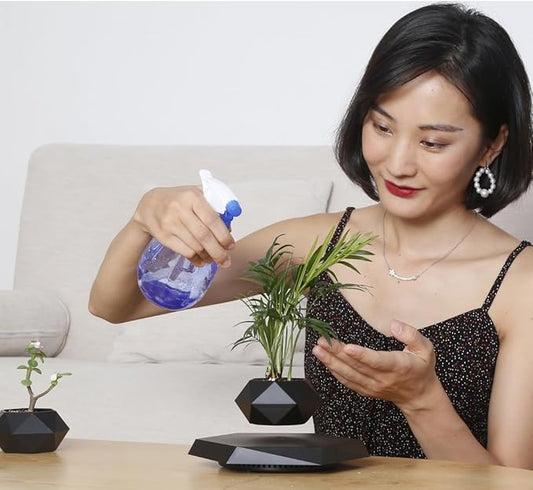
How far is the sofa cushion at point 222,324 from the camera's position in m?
2.58

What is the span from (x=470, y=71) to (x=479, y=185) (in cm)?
23

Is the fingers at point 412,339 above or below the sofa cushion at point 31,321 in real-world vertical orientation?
above

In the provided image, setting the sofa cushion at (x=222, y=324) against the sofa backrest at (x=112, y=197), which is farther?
the sofa backrest at (x=112, y=197)

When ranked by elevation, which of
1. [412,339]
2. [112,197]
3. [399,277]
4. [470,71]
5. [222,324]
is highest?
[470,71]

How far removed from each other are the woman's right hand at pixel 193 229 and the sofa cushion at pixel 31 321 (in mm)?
1452

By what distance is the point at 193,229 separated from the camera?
4.15ft

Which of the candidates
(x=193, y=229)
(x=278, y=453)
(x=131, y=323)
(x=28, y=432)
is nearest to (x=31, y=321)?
(x=131, y=323)

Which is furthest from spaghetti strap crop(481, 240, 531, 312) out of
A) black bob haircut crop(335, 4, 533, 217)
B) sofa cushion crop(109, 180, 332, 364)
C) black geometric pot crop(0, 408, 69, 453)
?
sofa cushion crop(109, 180, 332, 364)

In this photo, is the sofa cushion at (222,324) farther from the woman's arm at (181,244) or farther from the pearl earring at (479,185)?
the pearl earring at (479,185)

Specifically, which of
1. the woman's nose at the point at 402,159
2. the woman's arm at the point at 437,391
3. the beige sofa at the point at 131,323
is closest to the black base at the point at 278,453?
the woman's arm at the point at 437,391

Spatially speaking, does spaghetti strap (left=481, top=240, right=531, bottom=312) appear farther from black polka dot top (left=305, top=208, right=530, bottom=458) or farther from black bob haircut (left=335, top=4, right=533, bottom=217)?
black bob haircut (left=335, top=4, right=533, bottom=217)

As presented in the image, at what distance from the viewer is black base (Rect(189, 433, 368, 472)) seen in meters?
1.17

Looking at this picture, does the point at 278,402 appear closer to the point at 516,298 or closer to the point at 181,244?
the point at 181,244

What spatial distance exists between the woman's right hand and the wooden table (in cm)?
24
